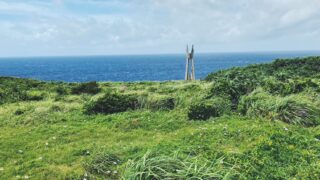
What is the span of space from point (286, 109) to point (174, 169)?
25.6 ft

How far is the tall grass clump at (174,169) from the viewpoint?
7.11 metres

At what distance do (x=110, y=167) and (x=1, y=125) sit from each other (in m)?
6.99

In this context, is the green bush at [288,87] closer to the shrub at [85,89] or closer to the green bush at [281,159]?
the green bush at [281,159]

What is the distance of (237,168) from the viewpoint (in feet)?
26.8

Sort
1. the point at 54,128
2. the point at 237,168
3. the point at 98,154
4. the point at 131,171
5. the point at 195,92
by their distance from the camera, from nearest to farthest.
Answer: the point at 131,171, the point at 237,168, the point at 98,154, the point at 54,128, the point at 195,92

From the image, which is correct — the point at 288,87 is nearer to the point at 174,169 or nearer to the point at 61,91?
the point at 174,169

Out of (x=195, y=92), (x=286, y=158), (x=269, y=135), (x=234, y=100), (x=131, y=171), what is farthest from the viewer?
(x=195, y=92)

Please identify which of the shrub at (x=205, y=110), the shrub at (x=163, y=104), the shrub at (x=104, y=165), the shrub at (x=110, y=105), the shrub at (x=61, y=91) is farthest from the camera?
the shrub at (x=61, y=91)

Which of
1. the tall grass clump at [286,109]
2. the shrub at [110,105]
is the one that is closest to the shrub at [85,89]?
the shrub at [110,105]

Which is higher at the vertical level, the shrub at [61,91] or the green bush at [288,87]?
the green bush at [288,87]

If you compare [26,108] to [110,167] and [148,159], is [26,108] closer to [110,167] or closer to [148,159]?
[110,167]

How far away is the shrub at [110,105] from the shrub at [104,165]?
6.65 m

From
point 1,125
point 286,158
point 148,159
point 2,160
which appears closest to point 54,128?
point 1,125

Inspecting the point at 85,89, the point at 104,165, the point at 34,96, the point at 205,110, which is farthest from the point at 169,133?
Answer: the point at 85,89
